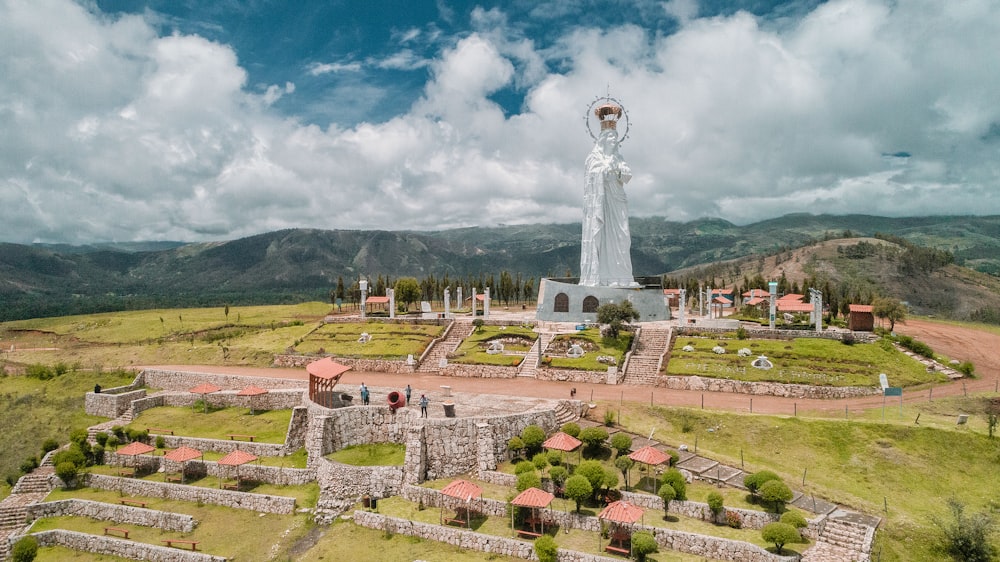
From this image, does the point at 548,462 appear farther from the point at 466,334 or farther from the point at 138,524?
the point at 466,334

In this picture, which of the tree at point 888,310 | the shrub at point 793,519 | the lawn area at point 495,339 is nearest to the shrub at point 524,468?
the shrub at point 793,519

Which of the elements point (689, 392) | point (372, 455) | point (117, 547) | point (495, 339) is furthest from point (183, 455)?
point (689, 392)

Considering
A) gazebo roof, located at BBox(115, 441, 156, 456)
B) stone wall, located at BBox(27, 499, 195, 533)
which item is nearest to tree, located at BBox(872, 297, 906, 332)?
stone wall, located at BBox(27, 499, 195, 533)

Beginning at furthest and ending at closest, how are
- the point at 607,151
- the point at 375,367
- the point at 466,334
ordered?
the point at 607,151 → the point at 466,334 → the point at 375,367

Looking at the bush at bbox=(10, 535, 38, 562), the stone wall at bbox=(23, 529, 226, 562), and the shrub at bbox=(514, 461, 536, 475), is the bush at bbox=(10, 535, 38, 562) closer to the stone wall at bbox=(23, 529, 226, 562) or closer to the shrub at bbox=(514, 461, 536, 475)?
the stone wall at bbox=(23, 529, 226, 562)

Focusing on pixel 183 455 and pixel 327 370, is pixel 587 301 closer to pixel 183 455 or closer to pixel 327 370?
pixel 327 370

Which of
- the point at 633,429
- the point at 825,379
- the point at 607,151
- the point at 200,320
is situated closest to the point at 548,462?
the point at 633,429

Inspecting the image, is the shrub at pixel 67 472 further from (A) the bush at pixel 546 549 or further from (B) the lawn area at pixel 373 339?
(A) the bush at pixel 546 549
